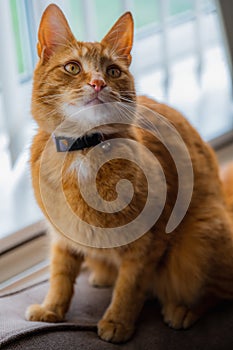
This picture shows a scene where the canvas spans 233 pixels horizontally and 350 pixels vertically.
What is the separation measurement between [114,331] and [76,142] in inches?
16.8

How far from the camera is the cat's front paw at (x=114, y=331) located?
1.41m

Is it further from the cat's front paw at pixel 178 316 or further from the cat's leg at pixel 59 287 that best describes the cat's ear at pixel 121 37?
the cat's front paw at pixel 178 316

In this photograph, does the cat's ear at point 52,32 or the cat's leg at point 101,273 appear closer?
the cat's ear at point 52,32

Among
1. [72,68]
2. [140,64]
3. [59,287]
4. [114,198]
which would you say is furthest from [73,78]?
[140,64]

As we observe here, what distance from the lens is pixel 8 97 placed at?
1782 millimetres

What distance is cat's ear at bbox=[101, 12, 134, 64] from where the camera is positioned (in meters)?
1.38

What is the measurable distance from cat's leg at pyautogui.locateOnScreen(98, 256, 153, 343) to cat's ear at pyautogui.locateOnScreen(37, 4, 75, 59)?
50 cm

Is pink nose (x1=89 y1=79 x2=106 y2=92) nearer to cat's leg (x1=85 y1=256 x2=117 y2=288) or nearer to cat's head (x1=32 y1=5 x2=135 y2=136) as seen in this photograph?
cat's head (x1=32 y1=5 x2=135 y2=136)

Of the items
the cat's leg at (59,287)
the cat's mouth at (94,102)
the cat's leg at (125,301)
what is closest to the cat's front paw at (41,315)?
the cat's leg at (59,287)

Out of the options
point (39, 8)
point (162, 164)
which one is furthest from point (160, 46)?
point (162, 164)

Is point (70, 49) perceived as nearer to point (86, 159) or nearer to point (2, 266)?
point (86, 159)

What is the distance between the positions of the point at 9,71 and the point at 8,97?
2.9 inches

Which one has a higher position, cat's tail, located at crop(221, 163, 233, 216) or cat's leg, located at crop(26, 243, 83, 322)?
cat's tail, located at crop(221, 163, 233, 216)

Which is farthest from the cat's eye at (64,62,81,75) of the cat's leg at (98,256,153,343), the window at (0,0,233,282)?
the cat's leg at (98,256,153,343)
